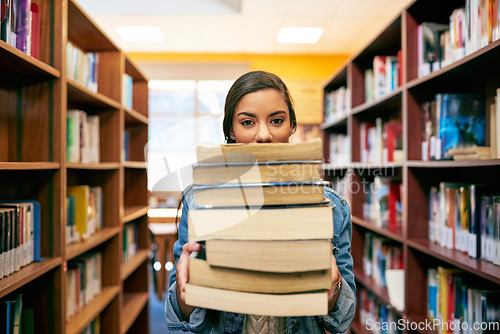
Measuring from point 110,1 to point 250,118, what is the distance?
3.54 meters

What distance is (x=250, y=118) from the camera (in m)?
0.77

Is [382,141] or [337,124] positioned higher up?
[337,124]

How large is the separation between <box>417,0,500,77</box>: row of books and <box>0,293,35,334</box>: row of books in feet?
6.28

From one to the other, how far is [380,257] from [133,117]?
1.98 m

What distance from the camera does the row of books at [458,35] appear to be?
3.72ft

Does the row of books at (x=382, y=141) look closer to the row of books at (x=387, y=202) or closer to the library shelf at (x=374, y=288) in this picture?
the row of books at (x=387, y=202)

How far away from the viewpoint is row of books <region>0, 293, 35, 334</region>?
1.12 metres

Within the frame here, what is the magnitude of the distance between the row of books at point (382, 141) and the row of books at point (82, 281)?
1861 millimetres

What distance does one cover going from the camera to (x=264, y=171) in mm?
552

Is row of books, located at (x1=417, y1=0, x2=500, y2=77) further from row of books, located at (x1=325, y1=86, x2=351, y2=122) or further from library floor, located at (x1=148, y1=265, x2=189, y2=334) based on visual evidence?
library floor, located at (x1=148, y1=265, x2=189, y2=334)

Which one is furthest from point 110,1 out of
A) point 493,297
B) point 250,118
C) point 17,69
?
point 493,297

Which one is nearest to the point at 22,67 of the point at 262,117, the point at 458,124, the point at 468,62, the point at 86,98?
the point at 86,98

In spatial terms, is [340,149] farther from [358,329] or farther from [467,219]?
[467,219]

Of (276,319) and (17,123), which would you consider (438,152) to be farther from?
(17,123)
